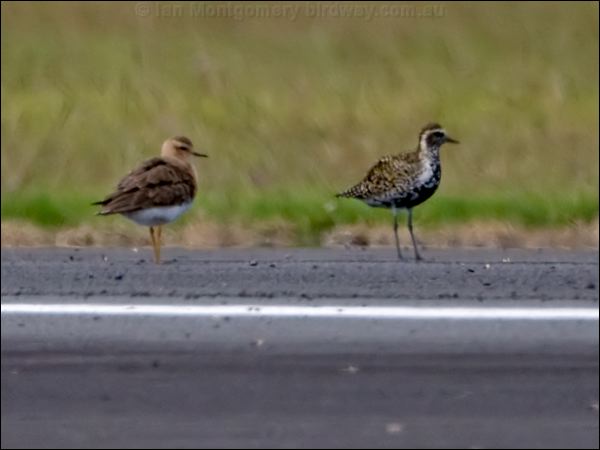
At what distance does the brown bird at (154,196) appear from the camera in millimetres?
11367

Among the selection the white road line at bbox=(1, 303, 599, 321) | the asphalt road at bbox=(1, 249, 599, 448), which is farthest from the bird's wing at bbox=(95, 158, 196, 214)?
the white road line at bbox=(1, 303, 599, 321)

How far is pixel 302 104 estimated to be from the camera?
21.5m

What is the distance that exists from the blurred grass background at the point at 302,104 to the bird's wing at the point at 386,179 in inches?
32.1

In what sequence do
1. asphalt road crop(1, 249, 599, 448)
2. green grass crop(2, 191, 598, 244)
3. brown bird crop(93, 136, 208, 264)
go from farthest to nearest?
1. green grass crop(2, 191, 598, 244)
2. brown bird crop(93, 136, 208, 264)
3. asphalt road crop(1, 249, 599, 448)

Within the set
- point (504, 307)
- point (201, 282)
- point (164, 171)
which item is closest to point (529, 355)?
point (504, 307)

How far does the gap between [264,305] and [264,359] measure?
1462 millimetres

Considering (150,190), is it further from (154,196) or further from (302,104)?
(302,104)

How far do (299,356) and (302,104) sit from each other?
46.8 ft

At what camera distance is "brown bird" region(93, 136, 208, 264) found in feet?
37.3

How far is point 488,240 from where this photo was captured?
41.6 ft

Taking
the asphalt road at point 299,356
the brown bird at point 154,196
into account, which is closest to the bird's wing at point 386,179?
the brown bird at point 154,196

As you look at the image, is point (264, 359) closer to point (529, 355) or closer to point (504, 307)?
point (529, 355)

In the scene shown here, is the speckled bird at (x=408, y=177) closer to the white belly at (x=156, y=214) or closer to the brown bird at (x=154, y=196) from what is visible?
the brown bird at (x=154, y=196)

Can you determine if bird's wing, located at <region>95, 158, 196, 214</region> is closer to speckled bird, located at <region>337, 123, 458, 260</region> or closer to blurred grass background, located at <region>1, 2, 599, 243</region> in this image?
speckled bird, located at <region>337, 123, 458, 260</region>
